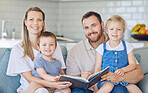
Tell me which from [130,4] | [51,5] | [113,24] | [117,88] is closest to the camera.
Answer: [117,88]

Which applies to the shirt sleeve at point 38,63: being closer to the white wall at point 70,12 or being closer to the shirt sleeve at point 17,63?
the shirt sleeve at point 17,63

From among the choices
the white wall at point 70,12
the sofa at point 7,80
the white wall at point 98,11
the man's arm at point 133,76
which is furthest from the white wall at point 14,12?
the man's arm at point 133,76

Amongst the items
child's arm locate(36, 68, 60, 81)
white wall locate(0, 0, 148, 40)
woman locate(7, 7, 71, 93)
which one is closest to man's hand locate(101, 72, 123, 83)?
child's arm locate(36, 68, 60, 81)

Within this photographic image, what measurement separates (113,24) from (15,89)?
111 centimetres

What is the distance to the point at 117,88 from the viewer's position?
7.29 ft

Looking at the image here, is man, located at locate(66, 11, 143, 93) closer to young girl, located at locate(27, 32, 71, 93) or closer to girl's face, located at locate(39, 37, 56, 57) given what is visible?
young girl, located at locate(27, 32, 71, 93)

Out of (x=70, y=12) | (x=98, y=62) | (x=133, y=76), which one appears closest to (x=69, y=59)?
(x=98, y=62)

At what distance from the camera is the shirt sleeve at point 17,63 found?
2.38 meters

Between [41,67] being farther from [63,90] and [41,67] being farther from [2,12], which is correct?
[2,12]

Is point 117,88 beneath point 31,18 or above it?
beneath

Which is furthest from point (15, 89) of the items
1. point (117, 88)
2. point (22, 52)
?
point (117, 88)

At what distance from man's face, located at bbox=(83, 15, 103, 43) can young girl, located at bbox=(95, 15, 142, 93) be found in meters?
0.14

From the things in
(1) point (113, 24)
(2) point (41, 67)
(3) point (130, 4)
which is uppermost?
(3) point (130, 4)

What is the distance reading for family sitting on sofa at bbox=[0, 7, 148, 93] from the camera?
225 cm
